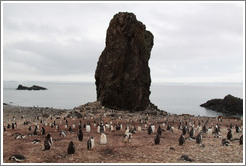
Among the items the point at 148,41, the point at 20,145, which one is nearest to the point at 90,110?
the point at 148,41

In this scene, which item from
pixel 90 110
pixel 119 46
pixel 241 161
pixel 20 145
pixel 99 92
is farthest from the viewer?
pixel 99 92

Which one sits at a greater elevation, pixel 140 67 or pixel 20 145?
pixel 140 67

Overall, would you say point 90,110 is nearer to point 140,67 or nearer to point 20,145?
point 140,67

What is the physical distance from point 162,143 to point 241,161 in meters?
5.02

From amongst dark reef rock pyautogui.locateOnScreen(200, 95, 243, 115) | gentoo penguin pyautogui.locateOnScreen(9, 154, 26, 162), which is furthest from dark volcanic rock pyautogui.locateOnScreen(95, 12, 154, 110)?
dark reef rock pyautogui.locateOnScreen(200, 95, 243, 115)

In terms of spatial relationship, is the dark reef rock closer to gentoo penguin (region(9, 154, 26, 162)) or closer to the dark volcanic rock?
the dark volcanic rock

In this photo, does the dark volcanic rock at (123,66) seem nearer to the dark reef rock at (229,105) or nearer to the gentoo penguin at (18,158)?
the gentoo penguin at (18,158)

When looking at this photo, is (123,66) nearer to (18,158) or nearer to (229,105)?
(18,158)

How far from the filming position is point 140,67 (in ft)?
Answer: 143

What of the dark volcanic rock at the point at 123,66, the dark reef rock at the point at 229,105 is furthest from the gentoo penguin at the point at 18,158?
the dark reef rock at the point at 229,105

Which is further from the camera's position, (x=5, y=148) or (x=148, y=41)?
(x=148, y=41)

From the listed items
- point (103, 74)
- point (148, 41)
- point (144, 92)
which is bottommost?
point (144, 92)

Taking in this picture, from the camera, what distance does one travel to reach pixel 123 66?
4225 centimetres

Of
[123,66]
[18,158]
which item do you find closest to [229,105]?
[123,66]
